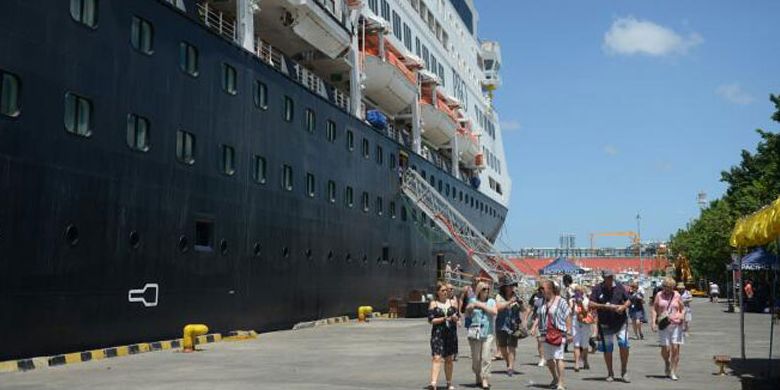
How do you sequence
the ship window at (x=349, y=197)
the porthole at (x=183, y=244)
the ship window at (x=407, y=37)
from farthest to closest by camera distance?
the ship window at (x=407, y=37) → the ship window at (x=349, y=197) → the porthole at (x=183, y=244)

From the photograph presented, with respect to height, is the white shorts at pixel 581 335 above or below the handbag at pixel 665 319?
below

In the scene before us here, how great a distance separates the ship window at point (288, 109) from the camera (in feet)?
75.7

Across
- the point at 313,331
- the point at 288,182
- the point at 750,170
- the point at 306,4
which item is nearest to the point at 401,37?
the point at 306,4

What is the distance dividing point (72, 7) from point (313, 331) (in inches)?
468

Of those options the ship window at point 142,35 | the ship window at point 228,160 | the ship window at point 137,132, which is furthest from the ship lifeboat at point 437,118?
the ship window at point 137,132

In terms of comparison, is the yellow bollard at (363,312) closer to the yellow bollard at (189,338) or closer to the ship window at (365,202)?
the ship window at (365,202)

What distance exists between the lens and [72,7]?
14.6m

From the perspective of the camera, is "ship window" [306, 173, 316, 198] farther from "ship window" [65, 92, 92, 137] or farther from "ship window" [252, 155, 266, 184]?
"ship window" [65, 92, 92, 137]

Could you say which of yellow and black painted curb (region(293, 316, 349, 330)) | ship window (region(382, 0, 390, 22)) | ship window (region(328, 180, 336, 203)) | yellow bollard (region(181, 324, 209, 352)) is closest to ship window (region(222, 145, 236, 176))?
yellow bollard (region(181, 324, 209, 352))

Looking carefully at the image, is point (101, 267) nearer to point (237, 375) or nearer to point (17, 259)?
point (17, 259)

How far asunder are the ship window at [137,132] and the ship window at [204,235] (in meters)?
2.78

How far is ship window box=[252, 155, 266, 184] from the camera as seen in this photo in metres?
21.0

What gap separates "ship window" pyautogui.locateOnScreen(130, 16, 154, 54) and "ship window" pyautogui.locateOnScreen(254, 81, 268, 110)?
15.9ft

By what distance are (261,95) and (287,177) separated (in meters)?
2.72
